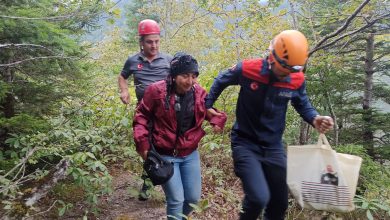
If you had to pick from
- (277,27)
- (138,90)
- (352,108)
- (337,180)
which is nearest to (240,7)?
(277,27)

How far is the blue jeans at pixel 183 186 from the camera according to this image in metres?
3.58

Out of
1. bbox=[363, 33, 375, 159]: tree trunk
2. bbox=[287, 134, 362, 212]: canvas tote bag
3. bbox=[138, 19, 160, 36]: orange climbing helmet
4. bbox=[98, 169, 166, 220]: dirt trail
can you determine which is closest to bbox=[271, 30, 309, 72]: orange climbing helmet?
bbox=[287, 134, 362, 212]: canvas tote bag

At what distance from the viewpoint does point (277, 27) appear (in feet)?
37.4

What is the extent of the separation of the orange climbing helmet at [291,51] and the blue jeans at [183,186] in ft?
4.51

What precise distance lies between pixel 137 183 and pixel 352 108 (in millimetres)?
9376

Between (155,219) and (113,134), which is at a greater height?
(113,134)

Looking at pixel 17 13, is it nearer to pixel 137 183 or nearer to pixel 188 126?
pixel 188 126

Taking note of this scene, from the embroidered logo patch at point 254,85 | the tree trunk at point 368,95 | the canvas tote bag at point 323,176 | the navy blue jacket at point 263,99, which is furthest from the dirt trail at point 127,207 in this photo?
the tree trunk at point 368,95

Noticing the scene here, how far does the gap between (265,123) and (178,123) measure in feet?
2.78

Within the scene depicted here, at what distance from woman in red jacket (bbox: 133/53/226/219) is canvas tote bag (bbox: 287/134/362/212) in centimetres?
85

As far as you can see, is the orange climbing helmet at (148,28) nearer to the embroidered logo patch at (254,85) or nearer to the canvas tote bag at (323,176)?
the embroidered logo patch at (254,85)

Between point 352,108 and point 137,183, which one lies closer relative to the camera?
point 137,183

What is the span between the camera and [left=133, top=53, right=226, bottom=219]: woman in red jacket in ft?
11.8

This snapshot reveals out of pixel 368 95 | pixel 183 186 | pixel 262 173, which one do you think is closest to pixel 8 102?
pixel 183 186
